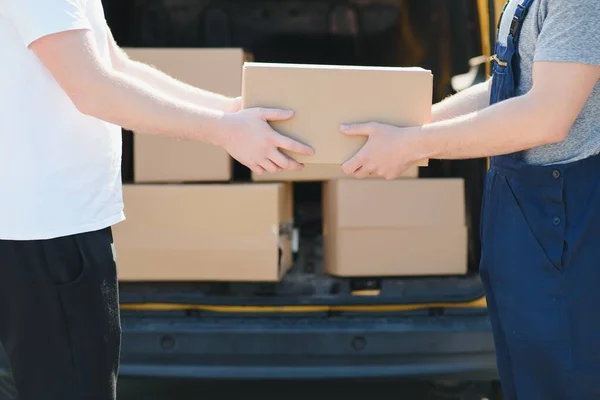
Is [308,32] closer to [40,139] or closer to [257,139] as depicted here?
[257,139]

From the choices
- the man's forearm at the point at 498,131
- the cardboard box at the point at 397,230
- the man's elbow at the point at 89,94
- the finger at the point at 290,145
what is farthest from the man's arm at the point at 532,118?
the cardboard box at the point at 397,230

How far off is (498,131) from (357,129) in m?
0.31

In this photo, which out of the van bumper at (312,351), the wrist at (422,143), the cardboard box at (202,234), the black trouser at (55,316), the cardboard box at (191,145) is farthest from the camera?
the cardboard box at (191,145)

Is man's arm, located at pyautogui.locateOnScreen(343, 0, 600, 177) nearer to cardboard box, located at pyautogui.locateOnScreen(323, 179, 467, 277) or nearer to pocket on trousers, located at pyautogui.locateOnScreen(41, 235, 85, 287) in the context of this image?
pocket on trousers, located at pyautogui.locateOnScreen(41, 235, 85, 287)

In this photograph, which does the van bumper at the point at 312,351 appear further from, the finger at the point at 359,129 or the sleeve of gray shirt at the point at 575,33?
the sleeve of gray shirt at the point at 575,33

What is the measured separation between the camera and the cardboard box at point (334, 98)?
5.25ft

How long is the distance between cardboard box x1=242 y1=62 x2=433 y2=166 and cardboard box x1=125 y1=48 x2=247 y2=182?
3.19 ft

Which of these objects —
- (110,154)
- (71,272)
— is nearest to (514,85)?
(110,154)

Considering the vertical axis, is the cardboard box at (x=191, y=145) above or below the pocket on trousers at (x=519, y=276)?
above

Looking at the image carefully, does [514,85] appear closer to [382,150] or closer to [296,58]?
[382,150]

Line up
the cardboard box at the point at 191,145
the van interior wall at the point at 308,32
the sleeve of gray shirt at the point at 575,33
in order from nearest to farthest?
the sleeve of gray shirt at the point at 575,33 < the cardboard box at the point at 191,145 < the van interior wall at the point at 308,32

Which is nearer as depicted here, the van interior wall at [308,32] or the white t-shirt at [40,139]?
the white t-shirt at [40,139]

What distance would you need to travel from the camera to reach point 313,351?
2.19 metres

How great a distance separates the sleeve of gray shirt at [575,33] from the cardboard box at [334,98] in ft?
1.14
